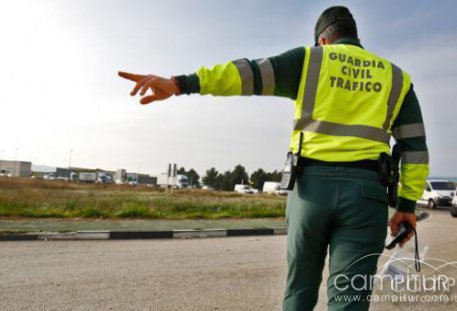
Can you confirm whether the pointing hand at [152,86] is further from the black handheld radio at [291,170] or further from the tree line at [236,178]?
the tree line at [236,178]

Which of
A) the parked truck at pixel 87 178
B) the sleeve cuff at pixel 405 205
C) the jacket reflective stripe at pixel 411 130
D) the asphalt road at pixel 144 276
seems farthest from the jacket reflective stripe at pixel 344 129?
the parked truck at pixel 87 178

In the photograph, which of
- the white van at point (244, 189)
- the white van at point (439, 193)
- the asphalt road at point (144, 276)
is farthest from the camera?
the white van at point (244, 189)

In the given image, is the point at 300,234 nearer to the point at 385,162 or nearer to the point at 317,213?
the point at 317,213

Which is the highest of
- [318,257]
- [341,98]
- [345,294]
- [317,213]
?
[341,98]

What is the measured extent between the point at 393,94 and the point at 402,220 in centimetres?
68

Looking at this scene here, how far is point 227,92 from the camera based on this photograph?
1.98m

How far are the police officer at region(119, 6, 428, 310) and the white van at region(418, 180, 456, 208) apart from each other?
83.9ft

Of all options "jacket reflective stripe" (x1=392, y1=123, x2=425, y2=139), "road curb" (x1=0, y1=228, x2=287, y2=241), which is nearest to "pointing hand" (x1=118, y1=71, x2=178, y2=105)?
"jacket reflective stripe" (x1=392, y1=123, x2=425, y2=139)

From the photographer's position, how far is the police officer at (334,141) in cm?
183

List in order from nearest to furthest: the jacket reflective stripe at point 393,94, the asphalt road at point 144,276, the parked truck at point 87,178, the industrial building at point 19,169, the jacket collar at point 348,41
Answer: the jacket reflective stripe at point 393,94, the jacket collar at point 348,41, the asphalt road at point 144,276, the parked truck at point 87,178, the industrial building at point 19,169

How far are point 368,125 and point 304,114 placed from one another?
1.02ft

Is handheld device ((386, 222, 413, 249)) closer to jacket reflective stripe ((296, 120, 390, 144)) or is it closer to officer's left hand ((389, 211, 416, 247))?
officer's left hand ((389, 211, 416, 247))

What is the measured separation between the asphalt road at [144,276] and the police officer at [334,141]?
203 centimetres

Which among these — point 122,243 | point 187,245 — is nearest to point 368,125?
point 187,245
